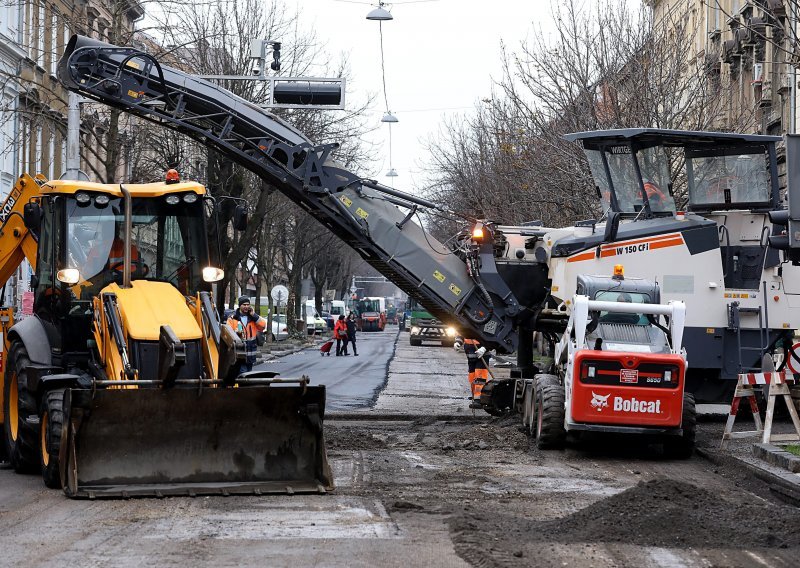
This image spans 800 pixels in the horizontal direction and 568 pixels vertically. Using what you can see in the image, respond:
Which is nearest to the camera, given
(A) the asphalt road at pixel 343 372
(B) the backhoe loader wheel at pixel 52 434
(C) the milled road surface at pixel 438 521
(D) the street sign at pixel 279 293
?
(C) the milled road surface at pixel 438 521

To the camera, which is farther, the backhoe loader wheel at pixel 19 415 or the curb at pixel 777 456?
the curb at pixel 777 456

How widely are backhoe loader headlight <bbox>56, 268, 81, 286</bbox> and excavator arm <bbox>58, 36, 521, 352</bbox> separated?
18.4 feet

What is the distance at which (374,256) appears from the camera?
18453 millimetres

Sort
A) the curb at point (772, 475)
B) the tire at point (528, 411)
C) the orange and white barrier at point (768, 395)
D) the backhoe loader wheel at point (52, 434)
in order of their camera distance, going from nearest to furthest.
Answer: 1. the backhoe loader wheel at point (52, 434)
2. the curb at point (772, 475)
3. the orange and white barrier at point (768, 395)
4. the tire at point (528, 411)

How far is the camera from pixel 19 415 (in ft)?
40.8

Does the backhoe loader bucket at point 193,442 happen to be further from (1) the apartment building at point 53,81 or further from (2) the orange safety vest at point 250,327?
(1) the apartment building at point 53,81

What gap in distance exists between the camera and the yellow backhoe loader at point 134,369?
10.7 metres

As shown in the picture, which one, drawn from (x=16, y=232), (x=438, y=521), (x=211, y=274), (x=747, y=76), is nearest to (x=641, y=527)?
(x=438, y=521)

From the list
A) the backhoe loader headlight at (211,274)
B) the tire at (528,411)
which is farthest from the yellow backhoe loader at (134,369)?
the tire at (528,411)

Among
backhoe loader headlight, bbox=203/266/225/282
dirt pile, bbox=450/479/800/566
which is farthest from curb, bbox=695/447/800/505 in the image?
backhoe loader headlight, bbox=203/266/225/282

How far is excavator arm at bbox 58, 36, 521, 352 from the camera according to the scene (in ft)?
57.6

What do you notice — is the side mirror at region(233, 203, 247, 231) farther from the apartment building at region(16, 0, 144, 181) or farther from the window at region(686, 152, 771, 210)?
A: the apartment building at region(16, 0, 144, 181)

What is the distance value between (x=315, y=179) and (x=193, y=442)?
771 centimetres

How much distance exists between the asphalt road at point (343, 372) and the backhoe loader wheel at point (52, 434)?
986 centimetres
